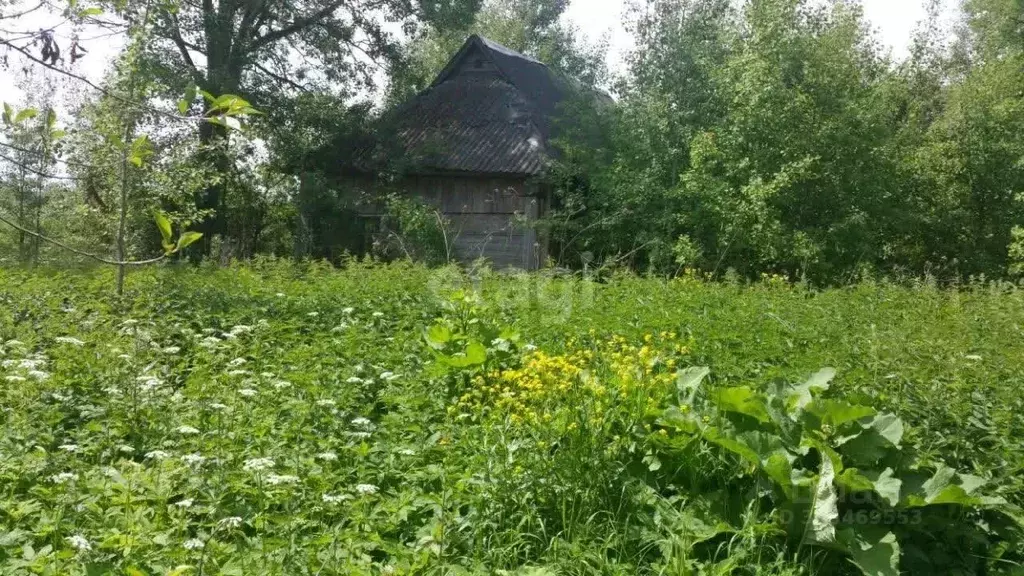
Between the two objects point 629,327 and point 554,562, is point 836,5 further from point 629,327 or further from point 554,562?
point 554,562

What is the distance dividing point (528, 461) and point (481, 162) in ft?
49.2

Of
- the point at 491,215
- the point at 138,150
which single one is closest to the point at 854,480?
the point at 138,150

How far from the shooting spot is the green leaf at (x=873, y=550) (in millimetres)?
3191

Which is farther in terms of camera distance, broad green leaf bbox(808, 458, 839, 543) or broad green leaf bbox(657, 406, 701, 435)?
broad green leaf bbox(657, 406, 701, 435)

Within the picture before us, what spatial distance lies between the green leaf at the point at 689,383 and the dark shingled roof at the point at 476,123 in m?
13.6

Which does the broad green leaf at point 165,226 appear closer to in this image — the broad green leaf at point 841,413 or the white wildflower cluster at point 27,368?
the white wildflower cluster at point 27,368

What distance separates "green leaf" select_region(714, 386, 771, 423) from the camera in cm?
380

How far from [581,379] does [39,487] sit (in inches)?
94.3

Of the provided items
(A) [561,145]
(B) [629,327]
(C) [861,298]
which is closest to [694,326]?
(B) [629,327]

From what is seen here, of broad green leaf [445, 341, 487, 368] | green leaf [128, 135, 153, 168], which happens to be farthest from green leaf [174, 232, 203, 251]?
broad green leaf [445, 341, 487, 368]

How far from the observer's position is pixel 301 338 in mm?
6566

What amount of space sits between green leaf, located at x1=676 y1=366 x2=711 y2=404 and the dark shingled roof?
13.6 meters

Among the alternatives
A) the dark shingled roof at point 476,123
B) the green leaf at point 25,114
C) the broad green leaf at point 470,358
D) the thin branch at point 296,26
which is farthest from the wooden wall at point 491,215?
the green leaf at point 25,114

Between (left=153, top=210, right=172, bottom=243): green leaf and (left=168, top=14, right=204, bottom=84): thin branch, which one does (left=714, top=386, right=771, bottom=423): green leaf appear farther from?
(left=168, top=14, right=204, bottom=84): thin branch
